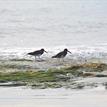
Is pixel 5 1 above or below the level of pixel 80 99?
above

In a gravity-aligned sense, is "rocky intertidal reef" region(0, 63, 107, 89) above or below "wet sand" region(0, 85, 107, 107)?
above

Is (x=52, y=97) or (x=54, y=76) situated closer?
(x=52, y=97)

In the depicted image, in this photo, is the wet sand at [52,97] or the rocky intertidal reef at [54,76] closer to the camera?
the wet sand at [52,97]

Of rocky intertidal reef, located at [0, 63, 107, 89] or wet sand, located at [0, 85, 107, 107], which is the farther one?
rocky intertidal reef, located at [0, 63, 107, 89]

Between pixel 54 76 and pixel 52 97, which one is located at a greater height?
pixel 54 76

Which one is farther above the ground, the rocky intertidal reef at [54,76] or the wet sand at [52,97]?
the rocky intertidal reef at [54,76]

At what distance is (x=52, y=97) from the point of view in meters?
10.2

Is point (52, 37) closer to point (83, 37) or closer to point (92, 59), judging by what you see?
point (83, 37)

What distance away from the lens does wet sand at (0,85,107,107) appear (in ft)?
31.7

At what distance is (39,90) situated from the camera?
10953 mm

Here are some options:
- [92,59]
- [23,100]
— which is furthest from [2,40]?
[23,100]

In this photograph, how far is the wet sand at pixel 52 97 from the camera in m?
9.66

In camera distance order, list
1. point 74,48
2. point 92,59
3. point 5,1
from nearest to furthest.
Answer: point 92,59
point 74,48
point 5,1

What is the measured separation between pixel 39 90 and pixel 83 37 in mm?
12996
